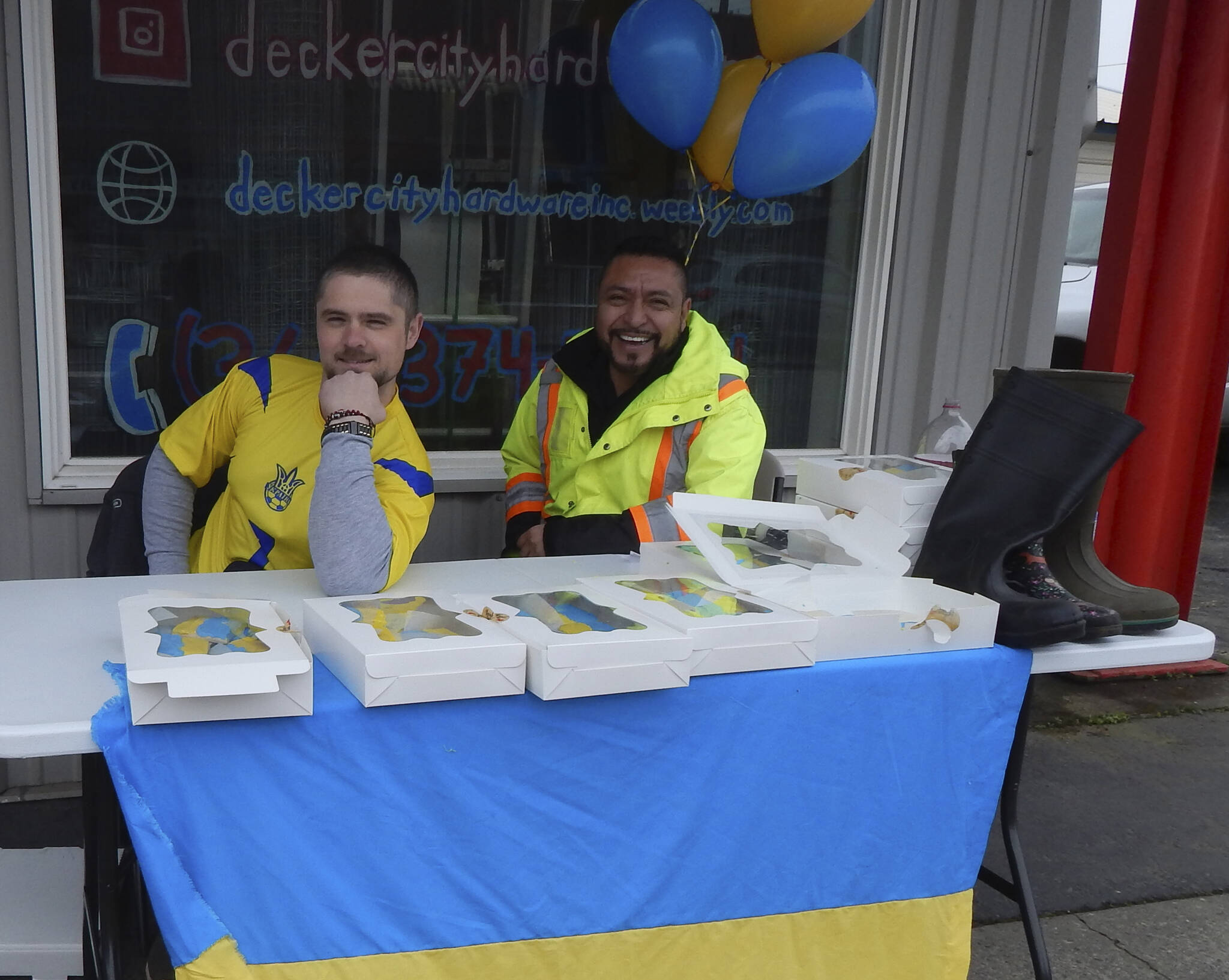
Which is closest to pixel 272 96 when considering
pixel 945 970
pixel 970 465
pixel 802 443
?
pixel 802 443

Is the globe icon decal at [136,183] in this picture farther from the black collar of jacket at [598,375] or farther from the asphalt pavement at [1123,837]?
the asphalt pavement at [1123,837]

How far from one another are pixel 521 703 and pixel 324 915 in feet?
1.26

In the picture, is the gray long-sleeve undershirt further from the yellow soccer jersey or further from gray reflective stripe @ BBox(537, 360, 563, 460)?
gray reflective stripe @ BBox(537, 360, 563, 460)

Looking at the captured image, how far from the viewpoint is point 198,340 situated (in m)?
3.46

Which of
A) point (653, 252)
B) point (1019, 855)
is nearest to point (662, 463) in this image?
point (653, 252)

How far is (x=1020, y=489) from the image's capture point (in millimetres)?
1945

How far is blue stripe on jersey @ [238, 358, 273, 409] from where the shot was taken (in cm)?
242

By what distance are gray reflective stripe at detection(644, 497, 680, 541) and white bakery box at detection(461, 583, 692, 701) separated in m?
0.84

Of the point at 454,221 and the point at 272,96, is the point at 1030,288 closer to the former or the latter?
the point at 454,221

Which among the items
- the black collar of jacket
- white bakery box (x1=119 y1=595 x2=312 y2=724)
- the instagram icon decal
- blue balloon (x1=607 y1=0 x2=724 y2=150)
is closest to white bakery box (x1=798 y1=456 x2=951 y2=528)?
the black collar of jacket

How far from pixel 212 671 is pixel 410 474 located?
980 millimetres

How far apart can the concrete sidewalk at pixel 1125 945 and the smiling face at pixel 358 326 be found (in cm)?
185

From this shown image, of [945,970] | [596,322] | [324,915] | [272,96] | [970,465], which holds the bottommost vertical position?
[945,970]

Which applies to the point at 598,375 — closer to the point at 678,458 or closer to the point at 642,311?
the point at 642,311
